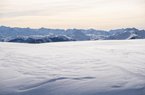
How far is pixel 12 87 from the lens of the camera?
6.20 meters

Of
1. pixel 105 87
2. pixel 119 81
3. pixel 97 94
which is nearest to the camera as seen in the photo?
pixel 97 94

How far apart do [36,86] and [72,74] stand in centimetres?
171

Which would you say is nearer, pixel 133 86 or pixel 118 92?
pixel 118 92

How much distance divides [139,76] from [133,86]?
131cm

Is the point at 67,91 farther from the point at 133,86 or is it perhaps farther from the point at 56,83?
the point at 133,86

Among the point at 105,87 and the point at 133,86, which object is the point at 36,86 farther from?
the point at 133,86

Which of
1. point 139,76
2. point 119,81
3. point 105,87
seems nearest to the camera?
point 105,87

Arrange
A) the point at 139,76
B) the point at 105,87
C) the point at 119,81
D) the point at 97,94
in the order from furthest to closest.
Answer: the point at 139,76
the point at 119,81
the point at 105,87
the point at 97,94

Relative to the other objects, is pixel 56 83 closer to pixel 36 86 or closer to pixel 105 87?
pixel 36 86

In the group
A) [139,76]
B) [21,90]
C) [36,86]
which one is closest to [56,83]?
[36,86]

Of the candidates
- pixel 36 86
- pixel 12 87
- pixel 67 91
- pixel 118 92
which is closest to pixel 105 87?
pixel 118 92

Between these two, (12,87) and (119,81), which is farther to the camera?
(119,81)

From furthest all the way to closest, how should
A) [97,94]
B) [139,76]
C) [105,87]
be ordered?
[139,76] → [105,87] → [97,94]

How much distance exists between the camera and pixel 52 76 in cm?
742
